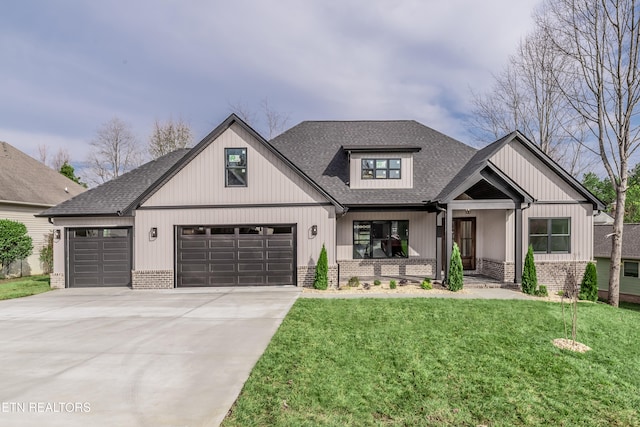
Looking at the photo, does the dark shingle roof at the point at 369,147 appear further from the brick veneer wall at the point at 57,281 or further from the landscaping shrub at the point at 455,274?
the brick veneer wall at the point at 57,281

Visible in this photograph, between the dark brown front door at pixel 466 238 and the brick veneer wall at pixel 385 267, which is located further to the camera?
the dark brown front door at pixel 466 238

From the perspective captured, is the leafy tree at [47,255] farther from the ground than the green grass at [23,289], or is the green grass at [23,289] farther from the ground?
the leafy tree at [47,255]

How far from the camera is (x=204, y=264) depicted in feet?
39.3

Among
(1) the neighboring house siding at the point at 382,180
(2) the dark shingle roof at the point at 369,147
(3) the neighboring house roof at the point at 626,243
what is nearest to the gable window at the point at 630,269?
(3) the neighboring house roof at the point at 626,243

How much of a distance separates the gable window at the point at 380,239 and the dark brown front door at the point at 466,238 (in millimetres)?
2502

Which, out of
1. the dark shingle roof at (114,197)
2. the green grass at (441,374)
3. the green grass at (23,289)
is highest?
the dark shingle roof at (114,197)

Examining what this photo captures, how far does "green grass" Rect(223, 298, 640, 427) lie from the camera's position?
386 cm

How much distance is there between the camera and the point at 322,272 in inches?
452

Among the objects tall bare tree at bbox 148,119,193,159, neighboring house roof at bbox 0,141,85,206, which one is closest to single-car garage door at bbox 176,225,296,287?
neighboring house roof at bbox 0,141,85,206

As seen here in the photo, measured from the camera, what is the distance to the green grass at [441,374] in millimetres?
3857

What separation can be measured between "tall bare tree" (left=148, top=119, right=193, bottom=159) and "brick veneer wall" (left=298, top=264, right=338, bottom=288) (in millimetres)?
23494

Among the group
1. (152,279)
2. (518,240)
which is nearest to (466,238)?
(518,240)

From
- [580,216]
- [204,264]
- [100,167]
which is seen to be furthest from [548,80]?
[100,167]

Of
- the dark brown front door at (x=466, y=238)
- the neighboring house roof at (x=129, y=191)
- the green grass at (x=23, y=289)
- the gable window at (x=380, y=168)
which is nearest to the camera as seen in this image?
the green grass at (x=23, y=289)
